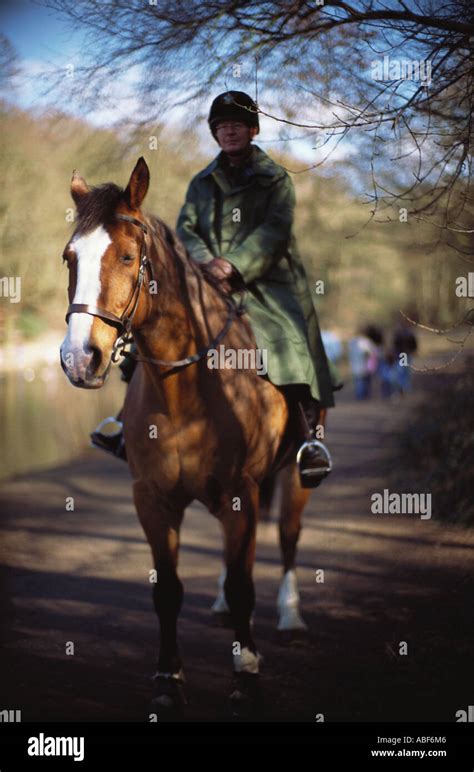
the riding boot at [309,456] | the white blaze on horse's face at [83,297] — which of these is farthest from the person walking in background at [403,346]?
the white blaze on horse's face at [83,297]

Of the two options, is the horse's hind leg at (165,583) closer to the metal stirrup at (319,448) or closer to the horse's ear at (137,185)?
the metal stirrup at (319,448)

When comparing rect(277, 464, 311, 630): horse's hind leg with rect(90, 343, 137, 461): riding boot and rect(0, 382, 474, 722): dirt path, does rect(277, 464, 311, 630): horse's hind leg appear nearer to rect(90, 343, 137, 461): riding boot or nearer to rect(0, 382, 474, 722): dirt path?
rect(0, 382, 474, 722): dirt path

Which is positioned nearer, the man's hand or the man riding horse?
the man's hand

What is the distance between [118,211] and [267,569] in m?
4.96

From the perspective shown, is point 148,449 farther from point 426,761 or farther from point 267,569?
point 267,569

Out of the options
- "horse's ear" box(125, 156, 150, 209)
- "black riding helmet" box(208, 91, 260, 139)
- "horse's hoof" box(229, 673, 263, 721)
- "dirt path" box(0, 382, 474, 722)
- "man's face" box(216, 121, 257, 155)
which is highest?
"black riding helmet" box(208, 91, 260, 139)

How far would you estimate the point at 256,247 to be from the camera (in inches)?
206

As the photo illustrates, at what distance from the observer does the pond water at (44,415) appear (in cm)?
1562

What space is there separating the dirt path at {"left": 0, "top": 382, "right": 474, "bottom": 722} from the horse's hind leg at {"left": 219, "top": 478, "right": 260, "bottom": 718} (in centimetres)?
18

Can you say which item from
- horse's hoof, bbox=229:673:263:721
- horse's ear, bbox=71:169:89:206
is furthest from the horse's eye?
horse's hoof, bbox=229:673:263:721

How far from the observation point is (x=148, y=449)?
15.8 ft

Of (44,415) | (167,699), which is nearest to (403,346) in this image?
(44,415)

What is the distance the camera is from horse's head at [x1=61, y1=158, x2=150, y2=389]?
372 cm

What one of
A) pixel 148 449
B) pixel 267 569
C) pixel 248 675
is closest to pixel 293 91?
pixel 148 449
